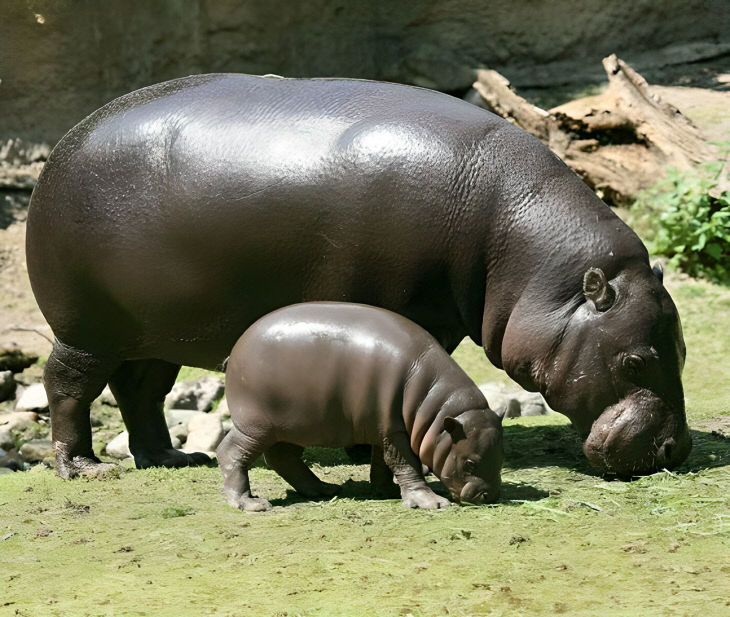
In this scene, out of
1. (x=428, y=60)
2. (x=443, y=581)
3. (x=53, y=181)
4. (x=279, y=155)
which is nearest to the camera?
(x=443, y=581)

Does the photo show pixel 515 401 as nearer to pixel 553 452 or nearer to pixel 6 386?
pixel 553 452

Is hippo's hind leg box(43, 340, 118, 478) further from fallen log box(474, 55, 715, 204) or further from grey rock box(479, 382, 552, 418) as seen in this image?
fallen log box(474, 55, 715, 204)

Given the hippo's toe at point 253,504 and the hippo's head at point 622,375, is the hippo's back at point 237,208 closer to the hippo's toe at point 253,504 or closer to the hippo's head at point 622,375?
the hippo's head at point 622,375

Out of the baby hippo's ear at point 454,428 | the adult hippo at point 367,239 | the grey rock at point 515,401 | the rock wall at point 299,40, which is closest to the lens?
the baby hippo's ear at point 454,428

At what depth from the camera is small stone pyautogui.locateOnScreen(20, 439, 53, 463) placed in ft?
24.5

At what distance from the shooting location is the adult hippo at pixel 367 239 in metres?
5.39

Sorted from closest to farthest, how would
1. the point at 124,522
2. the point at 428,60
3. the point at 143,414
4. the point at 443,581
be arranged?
the point at 443,581 < the point at 124,522 < the point at 143,414 < the point at 428,60

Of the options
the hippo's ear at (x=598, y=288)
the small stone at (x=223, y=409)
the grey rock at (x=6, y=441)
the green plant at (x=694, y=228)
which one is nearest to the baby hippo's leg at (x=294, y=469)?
the hippo's ear at (x=598, y=288)

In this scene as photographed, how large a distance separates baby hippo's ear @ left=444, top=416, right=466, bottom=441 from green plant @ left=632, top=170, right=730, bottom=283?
19.7 feet

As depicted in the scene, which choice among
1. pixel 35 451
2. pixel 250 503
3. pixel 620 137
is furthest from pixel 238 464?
pixel 620 137

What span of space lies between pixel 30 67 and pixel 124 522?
25.2ft

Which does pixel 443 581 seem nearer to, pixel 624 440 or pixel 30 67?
pixel 624 440

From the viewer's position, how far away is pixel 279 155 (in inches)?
221

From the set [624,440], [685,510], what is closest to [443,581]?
[685,510]
